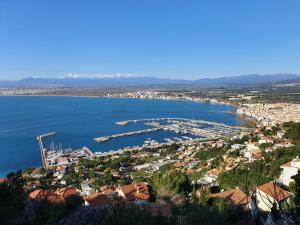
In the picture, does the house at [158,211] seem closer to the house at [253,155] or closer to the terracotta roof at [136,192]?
the terracotta roof at [136,192]

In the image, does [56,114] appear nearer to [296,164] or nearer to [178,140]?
[178,140]

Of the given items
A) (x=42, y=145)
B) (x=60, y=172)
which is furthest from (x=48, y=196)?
(x=42, y=145)

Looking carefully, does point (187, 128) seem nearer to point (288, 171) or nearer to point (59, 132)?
point (59, 132)

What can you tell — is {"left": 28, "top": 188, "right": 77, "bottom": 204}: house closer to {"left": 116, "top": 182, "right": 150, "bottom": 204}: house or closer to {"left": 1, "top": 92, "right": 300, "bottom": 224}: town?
{"left": 1, "top": 92, "right": 300, "bottom": 224}: town

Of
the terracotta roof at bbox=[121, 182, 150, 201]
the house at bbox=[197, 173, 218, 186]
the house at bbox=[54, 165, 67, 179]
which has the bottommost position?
the house at bbox=[54, 165, 67, 179]

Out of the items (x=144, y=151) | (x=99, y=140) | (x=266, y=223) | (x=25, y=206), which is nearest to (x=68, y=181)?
(x=144, y=151)

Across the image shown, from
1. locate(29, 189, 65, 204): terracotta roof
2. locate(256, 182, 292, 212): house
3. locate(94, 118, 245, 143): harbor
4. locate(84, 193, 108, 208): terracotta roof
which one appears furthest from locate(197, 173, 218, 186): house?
locate(94, 118, 245, 143): harbor

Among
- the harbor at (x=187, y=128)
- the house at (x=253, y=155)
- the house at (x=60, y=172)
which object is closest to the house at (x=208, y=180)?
the house at (x=253, y=155)

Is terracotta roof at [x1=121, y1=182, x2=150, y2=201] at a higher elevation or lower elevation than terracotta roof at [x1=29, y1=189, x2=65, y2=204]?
lower
